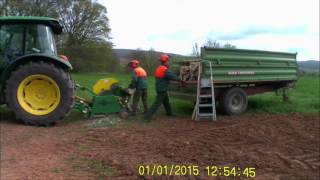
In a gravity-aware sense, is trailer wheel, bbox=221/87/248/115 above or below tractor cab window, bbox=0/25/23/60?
below

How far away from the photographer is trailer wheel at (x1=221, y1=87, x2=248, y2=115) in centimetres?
1145

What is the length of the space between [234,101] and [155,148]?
4763 mm

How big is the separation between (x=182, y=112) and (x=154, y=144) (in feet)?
14.0

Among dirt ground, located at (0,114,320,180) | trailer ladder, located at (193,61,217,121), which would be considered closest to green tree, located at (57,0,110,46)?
trailer ladder, located at (193,61,217,121)

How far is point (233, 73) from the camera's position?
11.4 m

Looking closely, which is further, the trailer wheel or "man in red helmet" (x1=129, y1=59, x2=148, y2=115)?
the trailer wheel

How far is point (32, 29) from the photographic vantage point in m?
9.37

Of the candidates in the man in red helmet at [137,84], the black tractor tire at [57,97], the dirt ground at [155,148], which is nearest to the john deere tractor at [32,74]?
the black tractor tire at [57,97]

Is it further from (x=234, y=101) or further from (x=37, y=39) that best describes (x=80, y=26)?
(x=37, y=39)

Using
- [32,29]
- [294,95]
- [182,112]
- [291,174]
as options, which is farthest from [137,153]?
[294,95]

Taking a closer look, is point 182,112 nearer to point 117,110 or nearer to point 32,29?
point 117,110

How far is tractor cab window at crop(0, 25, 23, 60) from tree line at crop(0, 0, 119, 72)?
49.4ft

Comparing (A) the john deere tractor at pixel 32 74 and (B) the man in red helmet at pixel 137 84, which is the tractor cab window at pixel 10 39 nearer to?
(A) the john deere tractor at pixel 32 74

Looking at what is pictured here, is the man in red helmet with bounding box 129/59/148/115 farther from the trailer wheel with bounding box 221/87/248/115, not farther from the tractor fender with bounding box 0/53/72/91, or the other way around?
the trailer wheel with bounding box 221/87/248/115
